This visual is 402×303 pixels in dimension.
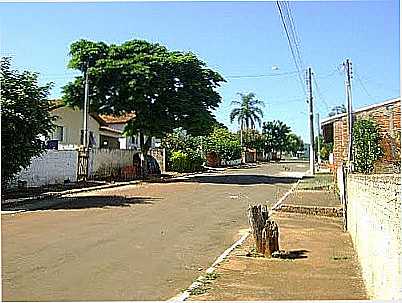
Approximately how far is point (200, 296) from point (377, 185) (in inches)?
99.4

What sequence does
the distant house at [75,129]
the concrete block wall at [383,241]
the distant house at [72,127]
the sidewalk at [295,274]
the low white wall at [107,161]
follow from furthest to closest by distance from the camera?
the distant house at [72,127] < the distant house at [75,129] < the low white wall at [107,161] < the sidewalk at [295,274] < the concrete block wall at [383,241]

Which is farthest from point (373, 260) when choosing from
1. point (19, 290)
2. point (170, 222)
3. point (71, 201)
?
point (71, 201)

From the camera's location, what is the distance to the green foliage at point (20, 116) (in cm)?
1756

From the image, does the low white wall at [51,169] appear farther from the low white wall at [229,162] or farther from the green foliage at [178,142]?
the low white wall at [229,162]

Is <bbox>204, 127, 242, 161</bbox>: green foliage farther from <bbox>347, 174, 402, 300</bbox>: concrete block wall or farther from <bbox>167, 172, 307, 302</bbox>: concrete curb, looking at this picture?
<bbox>347, 174, 402, 300</bbox>: concrete block wall

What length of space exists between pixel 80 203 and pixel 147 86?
42.8 ft

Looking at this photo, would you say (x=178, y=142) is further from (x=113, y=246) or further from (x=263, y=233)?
(x=263, y=233)

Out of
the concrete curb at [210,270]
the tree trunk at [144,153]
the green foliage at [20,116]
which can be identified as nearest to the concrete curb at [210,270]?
the concrete curb at [210,270]

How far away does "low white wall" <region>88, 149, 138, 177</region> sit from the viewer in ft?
104

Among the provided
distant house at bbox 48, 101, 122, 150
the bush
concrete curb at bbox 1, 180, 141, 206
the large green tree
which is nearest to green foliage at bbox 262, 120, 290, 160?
the bush

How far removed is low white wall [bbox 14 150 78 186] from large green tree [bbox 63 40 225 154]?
16.3ft

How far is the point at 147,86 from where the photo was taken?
103ft

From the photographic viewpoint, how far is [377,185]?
709 cm

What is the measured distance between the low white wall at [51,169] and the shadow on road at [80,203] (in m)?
3.11
